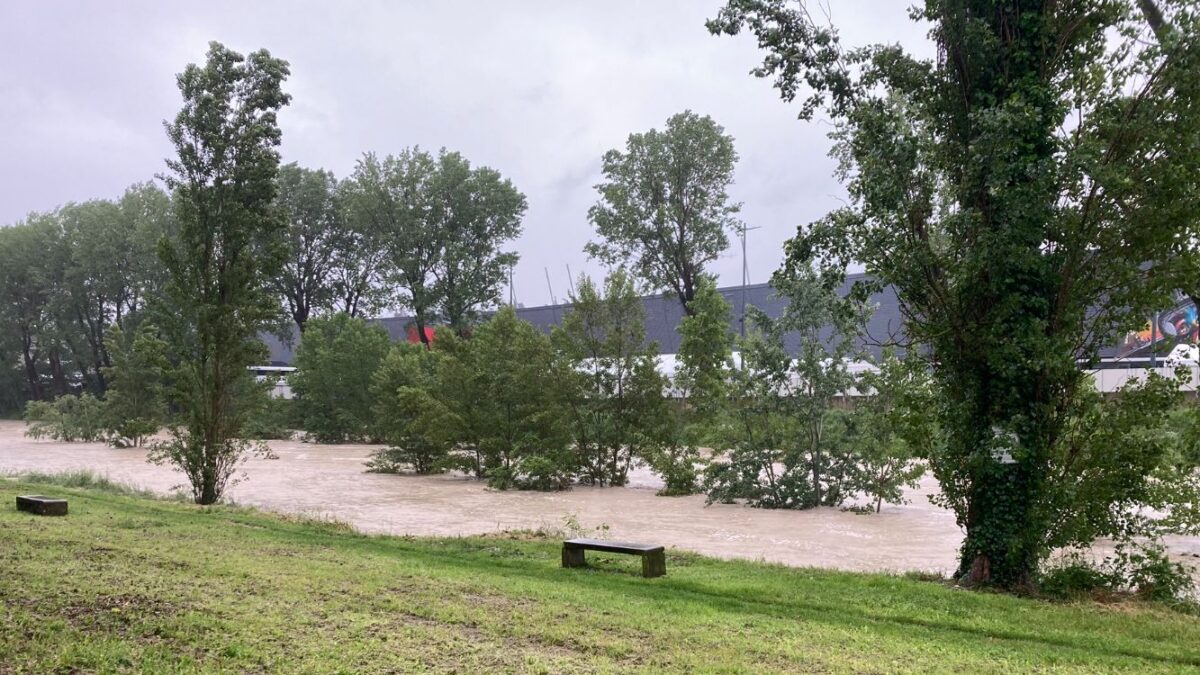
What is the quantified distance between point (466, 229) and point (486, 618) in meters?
50.3

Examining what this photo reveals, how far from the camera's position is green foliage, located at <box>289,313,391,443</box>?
41344 millimetres

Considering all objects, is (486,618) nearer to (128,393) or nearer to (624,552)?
(624,552)

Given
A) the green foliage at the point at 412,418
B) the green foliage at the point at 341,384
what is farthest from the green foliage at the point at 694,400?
the green foliage at the point at 341,384

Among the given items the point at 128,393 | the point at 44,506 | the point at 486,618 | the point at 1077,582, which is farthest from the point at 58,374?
the point at 1077,582

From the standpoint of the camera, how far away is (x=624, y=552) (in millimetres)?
9023

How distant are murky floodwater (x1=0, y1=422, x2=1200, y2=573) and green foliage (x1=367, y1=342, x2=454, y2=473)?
0.84 meters

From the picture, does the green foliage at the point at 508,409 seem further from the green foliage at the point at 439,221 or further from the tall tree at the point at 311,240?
the tall tree at the point at 311,240

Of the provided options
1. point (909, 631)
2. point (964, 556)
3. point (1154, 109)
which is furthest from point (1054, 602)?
point (1154, 109)

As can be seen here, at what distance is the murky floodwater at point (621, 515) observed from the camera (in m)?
13.9

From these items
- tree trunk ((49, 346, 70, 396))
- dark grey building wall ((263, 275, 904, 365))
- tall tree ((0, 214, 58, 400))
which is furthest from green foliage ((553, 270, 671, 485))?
tree trunk ((49, 346, 70, 396))

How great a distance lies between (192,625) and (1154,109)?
29.3 ft

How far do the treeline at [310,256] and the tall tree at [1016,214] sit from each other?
145ft

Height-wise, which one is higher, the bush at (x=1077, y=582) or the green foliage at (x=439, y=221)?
the green foliage at (x=439, y=221)

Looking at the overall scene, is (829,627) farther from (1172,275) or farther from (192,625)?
(1172,275)
